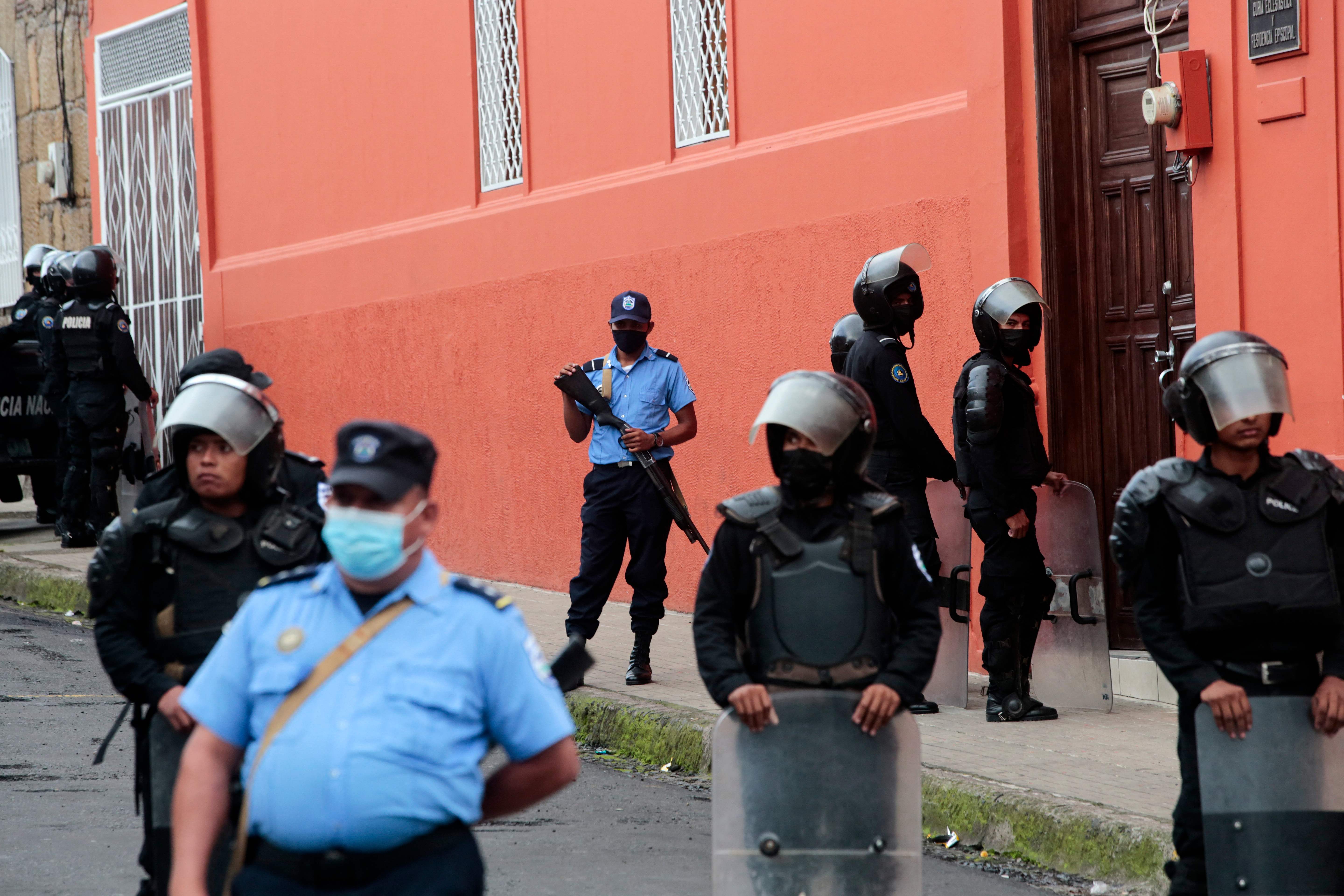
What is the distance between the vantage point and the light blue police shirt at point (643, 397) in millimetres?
8195

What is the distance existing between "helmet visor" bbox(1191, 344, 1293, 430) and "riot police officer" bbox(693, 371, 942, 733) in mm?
752

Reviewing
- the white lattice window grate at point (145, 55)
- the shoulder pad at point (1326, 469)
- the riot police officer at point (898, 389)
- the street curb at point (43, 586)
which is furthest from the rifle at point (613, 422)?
the white lattice window grate at point (145, 55)

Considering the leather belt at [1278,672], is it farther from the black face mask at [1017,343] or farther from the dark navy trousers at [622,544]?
the dark navy trousers at [622,544]

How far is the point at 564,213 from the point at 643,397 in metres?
3.30

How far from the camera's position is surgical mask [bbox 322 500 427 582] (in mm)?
2906

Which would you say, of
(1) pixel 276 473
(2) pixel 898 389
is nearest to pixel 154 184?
(2) pixel 898 389

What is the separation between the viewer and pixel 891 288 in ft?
24.2

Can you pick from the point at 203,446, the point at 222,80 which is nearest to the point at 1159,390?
the point at 203,446

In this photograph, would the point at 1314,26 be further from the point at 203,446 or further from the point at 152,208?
the point at 152,208

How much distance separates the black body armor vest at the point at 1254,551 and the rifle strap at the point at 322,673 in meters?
1.99

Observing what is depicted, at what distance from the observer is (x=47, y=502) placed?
15.3 m

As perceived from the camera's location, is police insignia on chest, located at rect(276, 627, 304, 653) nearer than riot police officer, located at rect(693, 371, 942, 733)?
Yes

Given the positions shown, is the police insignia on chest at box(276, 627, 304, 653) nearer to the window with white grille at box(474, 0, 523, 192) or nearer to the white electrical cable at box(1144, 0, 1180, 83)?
the white electrical cable at box(1144, 0, 1180, 83)

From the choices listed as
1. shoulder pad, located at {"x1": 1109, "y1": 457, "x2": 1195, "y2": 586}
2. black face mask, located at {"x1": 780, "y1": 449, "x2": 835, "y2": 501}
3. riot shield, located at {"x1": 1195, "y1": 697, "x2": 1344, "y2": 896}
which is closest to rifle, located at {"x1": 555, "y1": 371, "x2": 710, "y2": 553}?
black face mask, located at {"x1": 780, "y1": 449, "x2": 835, "y2": 501}
